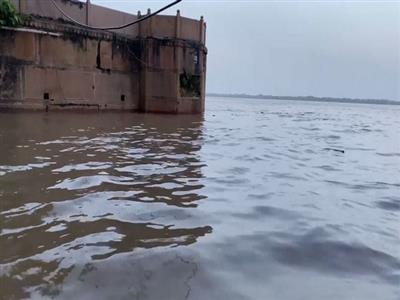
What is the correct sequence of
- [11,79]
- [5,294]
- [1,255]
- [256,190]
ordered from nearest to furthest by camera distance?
[5,294], [1,255], [256,190], [11,79]

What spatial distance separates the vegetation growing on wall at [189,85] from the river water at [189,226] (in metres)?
10.7

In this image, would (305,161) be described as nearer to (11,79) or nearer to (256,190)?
(256,190)

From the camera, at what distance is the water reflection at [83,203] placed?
8.84ft

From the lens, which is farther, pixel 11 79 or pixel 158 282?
pixel 11 79

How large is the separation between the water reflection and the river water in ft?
0.04

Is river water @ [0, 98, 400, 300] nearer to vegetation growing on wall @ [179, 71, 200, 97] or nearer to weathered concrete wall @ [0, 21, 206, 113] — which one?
weathered concrete wall @ [0, 21, 206, 113]

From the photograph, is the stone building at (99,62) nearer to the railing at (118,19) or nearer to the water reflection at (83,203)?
the railing at (118,19)

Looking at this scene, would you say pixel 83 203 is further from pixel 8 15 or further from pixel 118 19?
pixel 118 19

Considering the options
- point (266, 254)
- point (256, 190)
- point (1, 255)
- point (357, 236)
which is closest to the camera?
point (1, 255)

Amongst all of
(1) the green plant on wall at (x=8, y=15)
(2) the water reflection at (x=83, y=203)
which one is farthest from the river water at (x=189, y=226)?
(1) the green plant on wall at (x=8, y=15)

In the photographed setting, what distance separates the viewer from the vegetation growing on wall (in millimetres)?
17578

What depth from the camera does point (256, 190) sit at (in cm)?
502

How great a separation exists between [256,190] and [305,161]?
2918mm

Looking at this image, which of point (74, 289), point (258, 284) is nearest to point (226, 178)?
point (258, 284)
